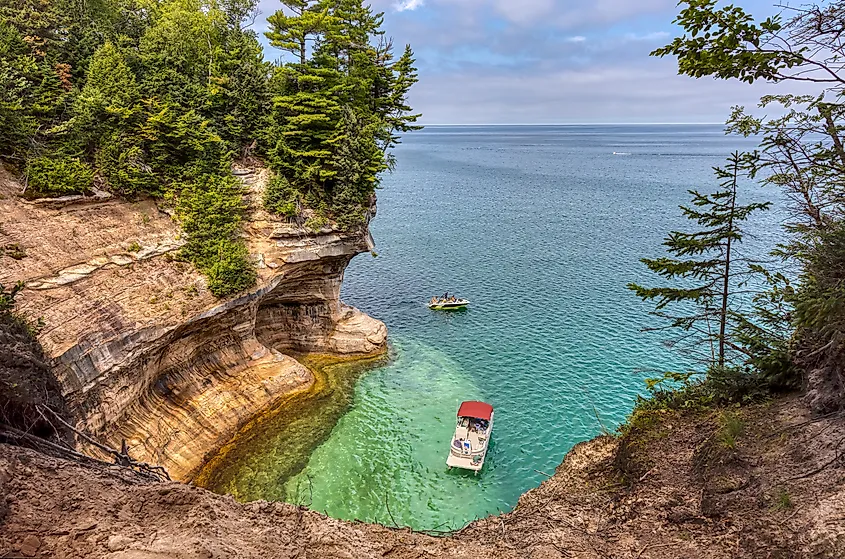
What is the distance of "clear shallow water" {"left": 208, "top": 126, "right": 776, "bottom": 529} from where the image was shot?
20297 mm

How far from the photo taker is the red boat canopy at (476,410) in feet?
75.8

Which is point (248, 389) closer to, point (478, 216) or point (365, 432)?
point (365, 432)

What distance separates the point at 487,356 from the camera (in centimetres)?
3077

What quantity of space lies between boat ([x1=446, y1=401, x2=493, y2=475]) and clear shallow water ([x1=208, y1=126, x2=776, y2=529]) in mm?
586

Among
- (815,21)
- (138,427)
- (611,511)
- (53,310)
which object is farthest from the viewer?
(138,427)

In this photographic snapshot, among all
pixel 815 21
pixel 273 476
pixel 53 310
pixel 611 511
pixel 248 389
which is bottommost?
pixel 273 476

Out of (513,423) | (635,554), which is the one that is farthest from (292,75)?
(635,554)

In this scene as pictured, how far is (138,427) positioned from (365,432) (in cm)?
990

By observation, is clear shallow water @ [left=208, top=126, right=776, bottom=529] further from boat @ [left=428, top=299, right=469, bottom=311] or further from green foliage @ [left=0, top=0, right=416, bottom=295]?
green foliage @ [left=0, top=0, right=416, bottom=295]

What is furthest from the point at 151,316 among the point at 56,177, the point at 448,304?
the point at 448,304

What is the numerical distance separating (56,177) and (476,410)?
21.9m

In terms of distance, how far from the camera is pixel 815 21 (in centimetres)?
690

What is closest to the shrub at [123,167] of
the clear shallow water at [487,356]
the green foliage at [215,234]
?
the green foliage at [215,234]

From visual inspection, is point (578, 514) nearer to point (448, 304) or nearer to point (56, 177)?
Answer: point (56, 177)
